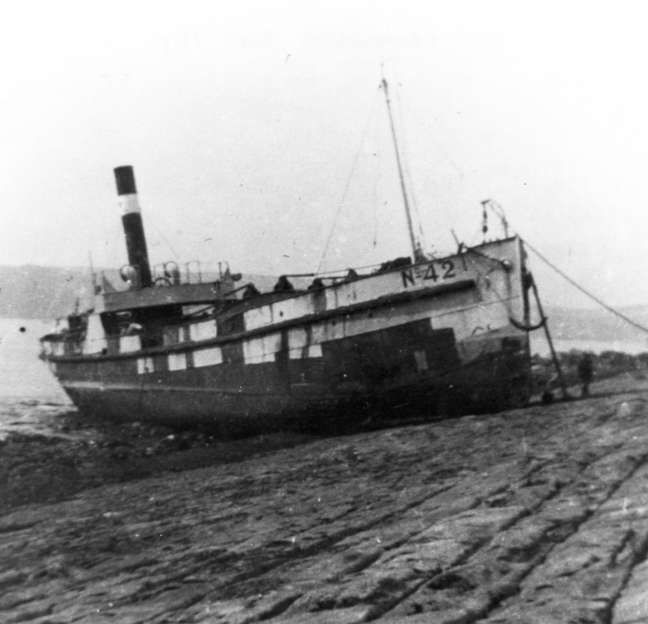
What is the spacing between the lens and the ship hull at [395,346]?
12.7 metres

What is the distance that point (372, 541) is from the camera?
16.3 ft

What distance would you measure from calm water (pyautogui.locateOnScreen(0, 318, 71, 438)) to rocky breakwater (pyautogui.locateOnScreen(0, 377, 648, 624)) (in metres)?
10.3

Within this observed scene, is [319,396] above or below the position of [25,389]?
below

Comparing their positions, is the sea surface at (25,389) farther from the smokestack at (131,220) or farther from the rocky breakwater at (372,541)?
the rocky breakwater at (372,541)

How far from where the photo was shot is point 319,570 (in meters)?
4.43

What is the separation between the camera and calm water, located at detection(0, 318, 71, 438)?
20.1m

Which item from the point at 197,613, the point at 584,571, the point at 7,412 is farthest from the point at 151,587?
the point at 7,412

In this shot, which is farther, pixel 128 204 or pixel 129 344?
pixel 128 204

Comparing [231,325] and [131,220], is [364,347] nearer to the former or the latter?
[231,325]

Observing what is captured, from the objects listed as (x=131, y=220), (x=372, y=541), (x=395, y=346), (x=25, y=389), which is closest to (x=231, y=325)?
(x=395, y=346)

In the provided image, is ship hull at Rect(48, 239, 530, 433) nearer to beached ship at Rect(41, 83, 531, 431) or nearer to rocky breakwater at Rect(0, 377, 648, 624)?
beached ship at Rect(41, 83, 531, 431)

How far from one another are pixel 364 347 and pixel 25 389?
27070mm

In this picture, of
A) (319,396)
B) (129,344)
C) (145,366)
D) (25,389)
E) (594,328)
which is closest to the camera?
(319,396)

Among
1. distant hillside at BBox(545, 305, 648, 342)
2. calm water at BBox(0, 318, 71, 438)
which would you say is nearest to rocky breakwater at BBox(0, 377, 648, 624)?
calm water at BBox(0, 318, 71, 438)
